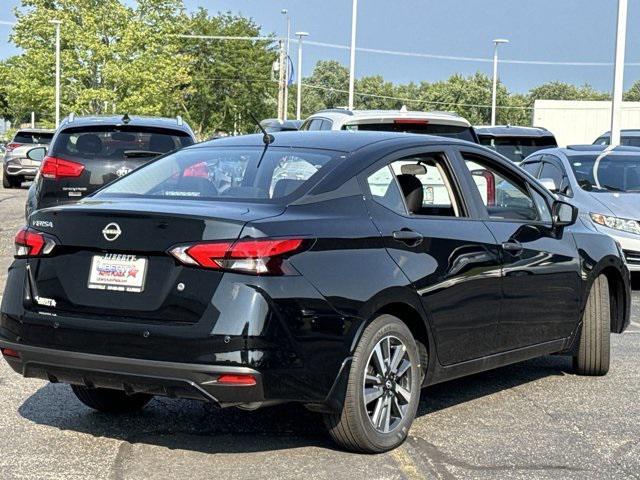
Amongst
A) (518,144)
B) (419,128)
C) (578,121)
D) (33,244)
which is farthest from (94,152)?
(578,121)

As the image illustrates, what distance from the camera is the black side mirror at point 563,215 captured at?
23.0 feet

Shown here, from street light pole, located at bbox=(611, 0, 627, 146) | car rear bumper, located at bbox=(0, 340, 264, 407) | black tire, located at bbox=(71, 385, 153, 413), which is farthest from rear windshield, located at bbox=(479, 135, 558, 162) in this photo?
car rear bumper, located at bbox=(0, 340, 264, 407)

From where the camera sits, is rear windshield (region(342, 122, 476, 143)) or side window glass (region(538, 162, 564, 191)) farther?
side window glass (region(538, 162, 564, 191))

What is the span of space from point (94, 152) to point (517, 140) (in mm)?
10965

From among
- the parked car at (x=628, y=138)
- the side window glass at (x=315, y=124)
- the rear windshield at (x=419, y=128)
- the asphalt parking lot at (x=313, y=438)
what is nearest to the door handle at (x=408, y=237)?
the asphalt parking lot at (x=313, y=438)

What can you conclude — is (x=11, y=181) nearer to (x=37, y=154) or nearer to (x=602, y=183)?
(x=37, y=154)

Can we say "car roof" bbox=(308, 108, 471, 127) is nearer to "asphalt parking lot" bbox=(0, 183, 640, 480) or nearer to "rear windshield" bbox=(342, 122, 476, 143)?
"rear windshield" bbox=(342, 122, 476, 143)

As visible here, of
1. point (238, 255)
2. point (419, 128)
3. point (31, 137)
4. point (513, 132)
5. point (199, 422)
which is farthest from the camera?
point (31, 137)

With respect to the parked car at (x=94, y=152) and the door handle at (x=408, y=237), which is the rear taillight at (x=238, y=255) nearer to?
the door handle at (x=408, y=237)

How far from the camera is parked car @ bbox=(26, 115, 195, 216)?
1127 cm

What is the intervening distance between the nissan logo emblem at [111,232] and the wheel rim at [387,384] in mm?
1297

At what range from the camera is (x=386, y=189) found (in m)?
5.81

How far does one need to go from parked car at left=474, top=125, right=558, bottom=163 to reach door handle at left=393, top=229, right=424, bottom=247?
49.5 feet

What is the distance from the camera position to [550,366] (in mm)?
8008
